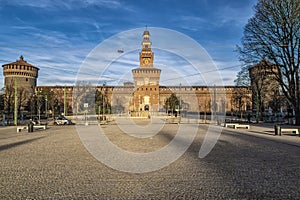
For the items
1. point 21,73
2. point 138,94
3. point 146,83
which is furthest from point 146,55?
point 21,73

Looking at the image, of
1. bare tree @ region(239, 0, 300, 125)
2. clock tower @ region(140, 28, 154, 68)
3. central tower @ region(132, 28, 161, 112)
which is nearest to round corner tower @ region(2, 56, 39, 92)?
central tower @ region(132, 28, 161, 112)

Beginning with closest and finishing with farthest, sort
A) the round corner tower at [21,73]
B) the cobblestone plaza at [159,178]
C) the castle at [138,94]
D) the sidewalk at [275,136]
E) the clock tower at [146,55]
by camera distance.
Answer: the cobblestone plaza at [159,178]
the sidewalk at [275,136]
the castle at [138,94]
the round corner tower at [21,73]
the clock tower at [146,55]

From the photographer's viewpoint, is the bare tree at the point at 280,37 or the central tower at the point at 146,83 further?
the central tower at the point at 146,83

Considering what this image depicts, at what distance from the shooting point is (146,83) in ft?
278

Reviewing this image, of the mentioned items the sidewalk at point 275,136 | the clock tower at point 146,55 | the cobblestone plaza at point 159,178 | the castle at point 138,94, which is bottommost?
the sidewalk at point 275,136

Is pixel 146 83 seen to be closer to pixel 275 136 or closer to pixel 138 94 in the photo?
pixel 138 94

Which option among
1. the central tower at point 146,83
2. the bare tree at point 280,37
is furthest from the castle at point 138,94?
the bare tree at point 280,37

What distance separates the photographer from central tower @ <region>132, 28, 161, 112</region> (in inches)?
3273

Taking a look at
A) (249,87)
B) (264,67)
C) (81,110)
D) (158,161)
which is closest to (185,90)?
(81,110)

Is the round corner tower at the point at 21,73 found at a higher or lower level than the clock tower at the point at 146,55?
lower

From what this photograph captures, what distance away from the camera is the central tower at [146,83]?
8312cm

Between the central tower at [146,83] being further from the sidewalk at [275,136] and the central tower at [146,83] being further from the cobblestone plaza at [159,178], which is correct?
the cobblestone plaza at [159,178]

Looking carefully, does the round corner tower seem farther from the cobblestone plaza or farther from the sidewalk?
the cobblestone plaza

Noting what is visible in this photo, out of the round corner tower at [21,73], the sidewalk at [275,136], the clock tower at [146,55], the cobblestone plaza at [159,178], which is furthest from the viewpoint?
the clock tower at [146,55]
